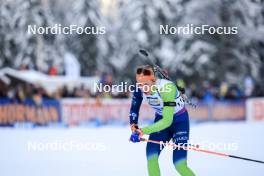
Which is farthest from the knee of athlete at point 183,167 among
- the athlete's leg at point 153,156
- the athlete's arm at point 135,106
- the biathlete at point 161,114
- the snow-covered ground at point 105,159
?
the snow-covered ground at point 105,159

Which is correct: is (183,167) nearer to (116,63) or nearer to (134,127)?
(134,127)

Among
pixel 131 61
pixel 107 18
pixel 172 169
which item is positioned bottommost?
pixel 172 169

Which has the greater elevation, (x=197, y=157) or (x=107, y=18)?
(x=107, y=18)

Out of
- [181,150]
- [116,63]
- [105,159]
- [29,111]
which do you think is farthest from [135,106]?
[116,63]

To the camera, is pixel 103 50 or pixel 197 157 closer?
pixel 197 157

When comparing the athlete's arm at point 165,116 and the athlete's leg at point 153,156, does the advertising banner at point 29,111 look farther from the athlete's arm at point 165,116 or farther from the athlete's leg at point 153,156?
the athlete's arm at point 165,116

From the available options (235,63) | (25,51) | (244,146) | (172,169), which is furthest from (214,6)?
(172,169)

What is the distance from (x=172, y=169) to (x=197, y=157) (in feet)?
2.66

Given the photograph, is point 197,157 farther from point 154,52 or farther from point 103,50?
point 103,50

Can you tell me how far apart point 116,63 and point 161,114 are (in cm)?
898

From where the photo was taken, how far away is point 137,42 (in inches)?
535

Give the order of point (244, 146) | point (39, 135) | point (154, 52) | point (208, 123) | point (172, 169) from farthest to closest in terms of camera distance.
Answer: point (154, 52)
point (208, 123)
point (39, 135)
point (244, 146)
point (172, 169)

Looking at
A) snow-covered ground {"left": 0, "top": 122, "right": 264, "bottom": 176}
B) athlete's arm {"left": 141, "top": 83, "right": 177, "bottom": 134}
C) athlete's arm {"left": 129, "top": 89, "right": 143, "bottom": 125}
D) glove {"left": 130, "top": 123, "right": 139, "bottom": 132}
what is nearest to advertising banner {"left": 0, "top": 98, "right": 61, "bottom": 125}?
snow-covered ground {"left": 0, "top": 122, "right": 264, "bottom": 176}

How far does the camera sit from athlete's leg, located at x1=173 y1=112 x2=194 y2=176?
5.16 m
